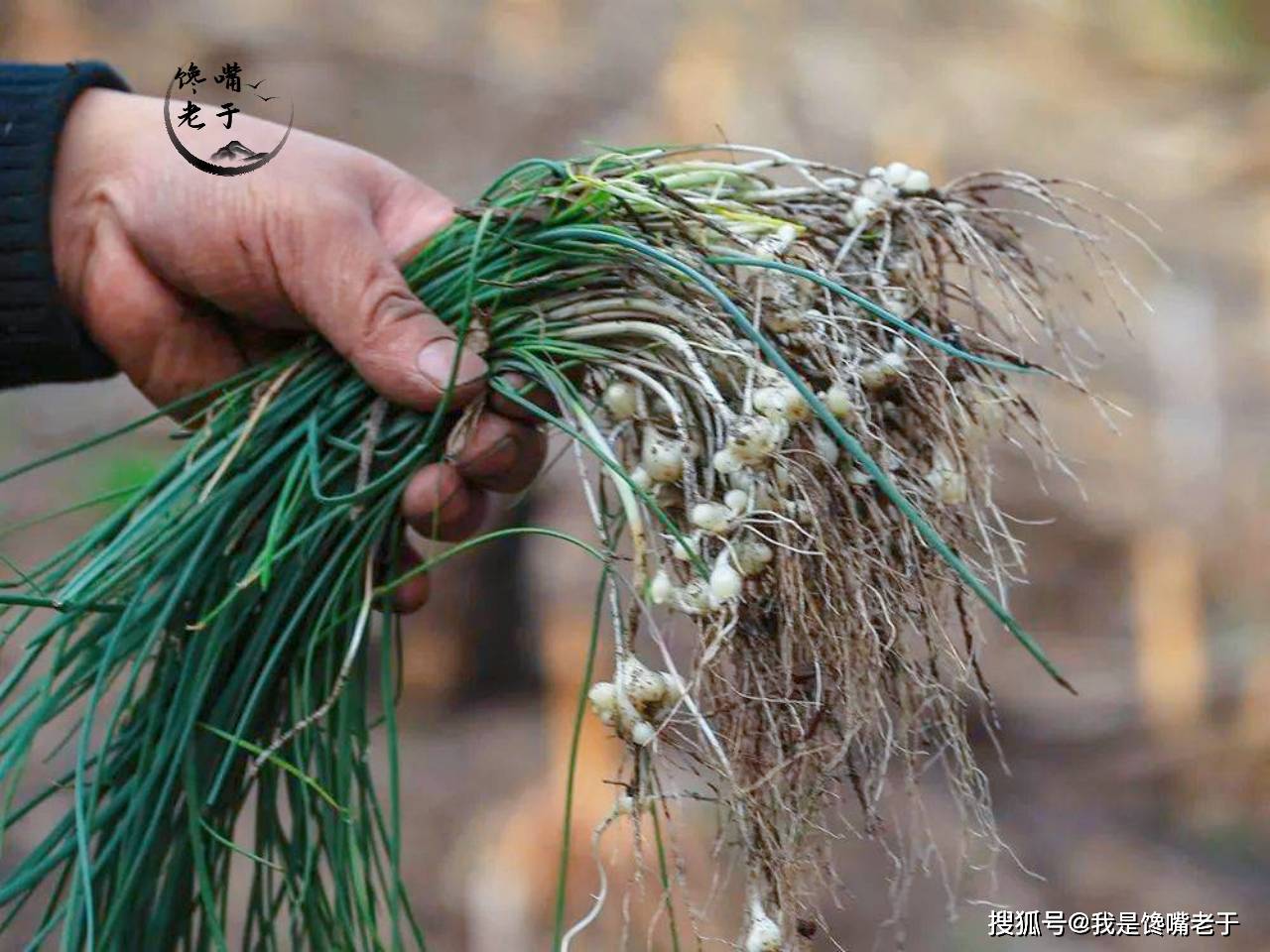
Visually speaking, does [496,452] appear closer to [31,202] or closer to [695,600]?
[695,600]

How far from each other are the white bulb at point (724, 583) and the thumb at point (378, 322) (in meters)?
0.23

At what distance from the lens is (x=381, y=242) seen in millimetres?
922

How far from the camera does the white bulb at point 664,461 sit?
0.70 metres

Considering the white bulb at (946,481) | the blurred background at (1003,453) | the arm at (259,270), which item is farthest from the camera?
the blurred background at (1003,453)

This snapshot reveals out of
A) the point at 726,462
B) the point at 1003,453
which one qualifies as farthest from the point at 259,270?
the point at 1003,453

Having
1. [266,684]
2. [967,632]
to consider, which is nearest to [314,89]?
[266,684]

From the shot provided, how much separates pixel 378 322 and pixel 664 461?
261mm

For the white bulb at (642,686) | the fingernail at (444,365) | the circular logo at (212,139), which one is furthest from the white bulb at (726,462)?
the circular logo at (212,139)

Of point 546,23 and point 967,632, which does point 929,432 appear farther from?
point 546,23

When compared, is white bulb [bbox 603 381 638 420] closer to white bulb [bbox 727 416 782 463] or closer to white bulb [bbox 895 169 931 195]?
white bulb [bbox 727 416 782 463]

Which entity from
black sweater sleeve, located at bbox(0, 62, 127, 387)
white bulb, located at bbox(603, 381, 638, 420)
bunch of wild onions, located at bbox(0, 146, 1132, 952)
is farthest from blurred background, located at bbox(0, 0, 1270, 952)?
white bulb, located at bbox(603, 381, 638, 420)

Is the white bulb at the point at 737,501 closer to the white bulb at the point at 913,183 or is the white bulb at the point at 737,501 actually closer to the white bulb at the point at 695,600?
the white bulb at the point at 695,600

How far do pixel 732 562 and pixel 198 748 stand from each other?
0.40m

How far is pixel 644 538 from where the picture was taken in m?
0.68
